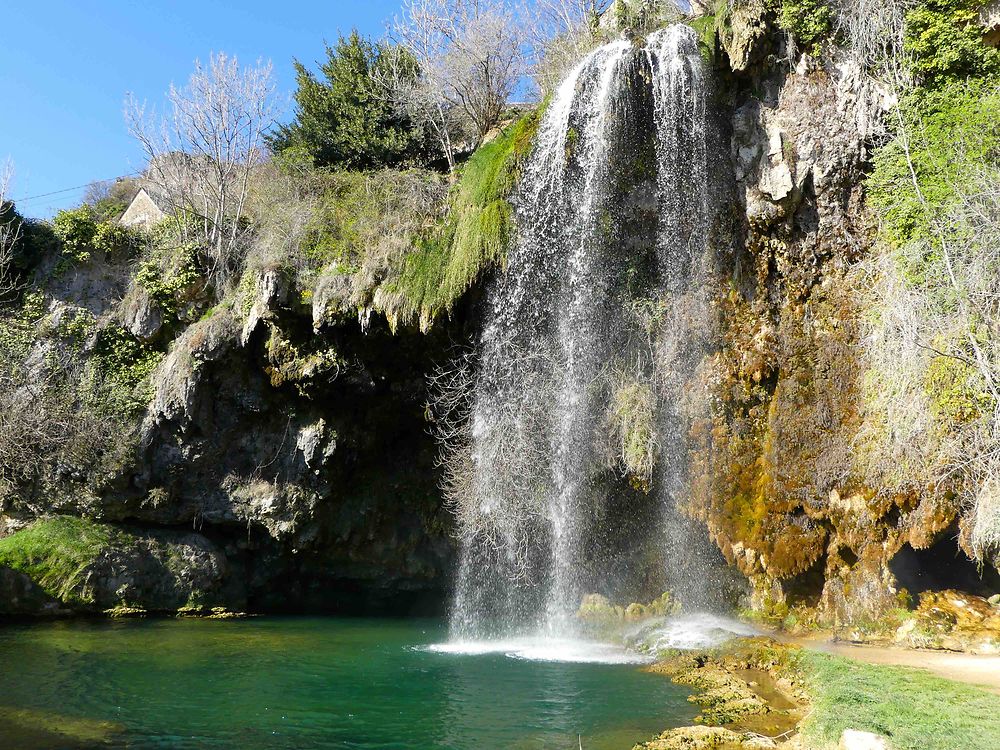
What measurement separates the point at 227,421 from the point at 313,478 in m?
2.43

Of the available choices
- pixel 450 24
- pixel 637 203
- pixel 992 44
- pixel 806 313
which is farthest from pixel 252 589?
pixel 992 44

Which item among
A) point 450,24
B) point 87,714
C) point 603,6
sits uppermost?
point 603,6

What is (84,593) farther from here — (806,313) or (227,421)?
(806,313)

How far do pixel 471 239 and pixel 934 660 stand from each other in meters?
10.2

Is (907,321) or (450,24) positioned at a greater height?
(450,24)

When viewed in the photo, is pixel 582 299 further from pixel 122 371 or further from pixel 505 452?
pixel 122 371

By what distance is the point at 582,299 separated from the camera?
14.7 m

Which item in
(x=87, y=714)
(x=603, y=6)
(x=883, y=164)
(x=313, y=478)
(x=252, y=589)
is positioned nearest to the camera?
(x=87, y=714)

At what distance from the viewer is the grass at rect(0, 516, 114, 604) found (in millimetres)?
15195

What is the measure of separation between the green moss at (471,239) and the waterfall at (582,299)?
30 centimetres

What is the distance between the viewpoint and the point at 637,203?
47.9ft

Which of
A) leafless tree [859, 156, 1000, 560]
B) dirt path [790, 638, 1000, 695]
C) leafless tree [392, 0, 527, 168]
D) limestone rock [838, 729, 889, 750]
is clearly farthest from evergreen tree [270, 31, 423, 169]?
limestone rock [838, 729, 889, 750]

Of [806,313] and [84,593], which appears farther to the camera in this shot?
[84,593]

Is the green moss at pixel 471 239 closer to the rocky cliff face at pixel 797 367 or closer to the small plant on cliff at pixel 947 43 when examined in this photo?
the rocky cliff face at pixel 797 367
